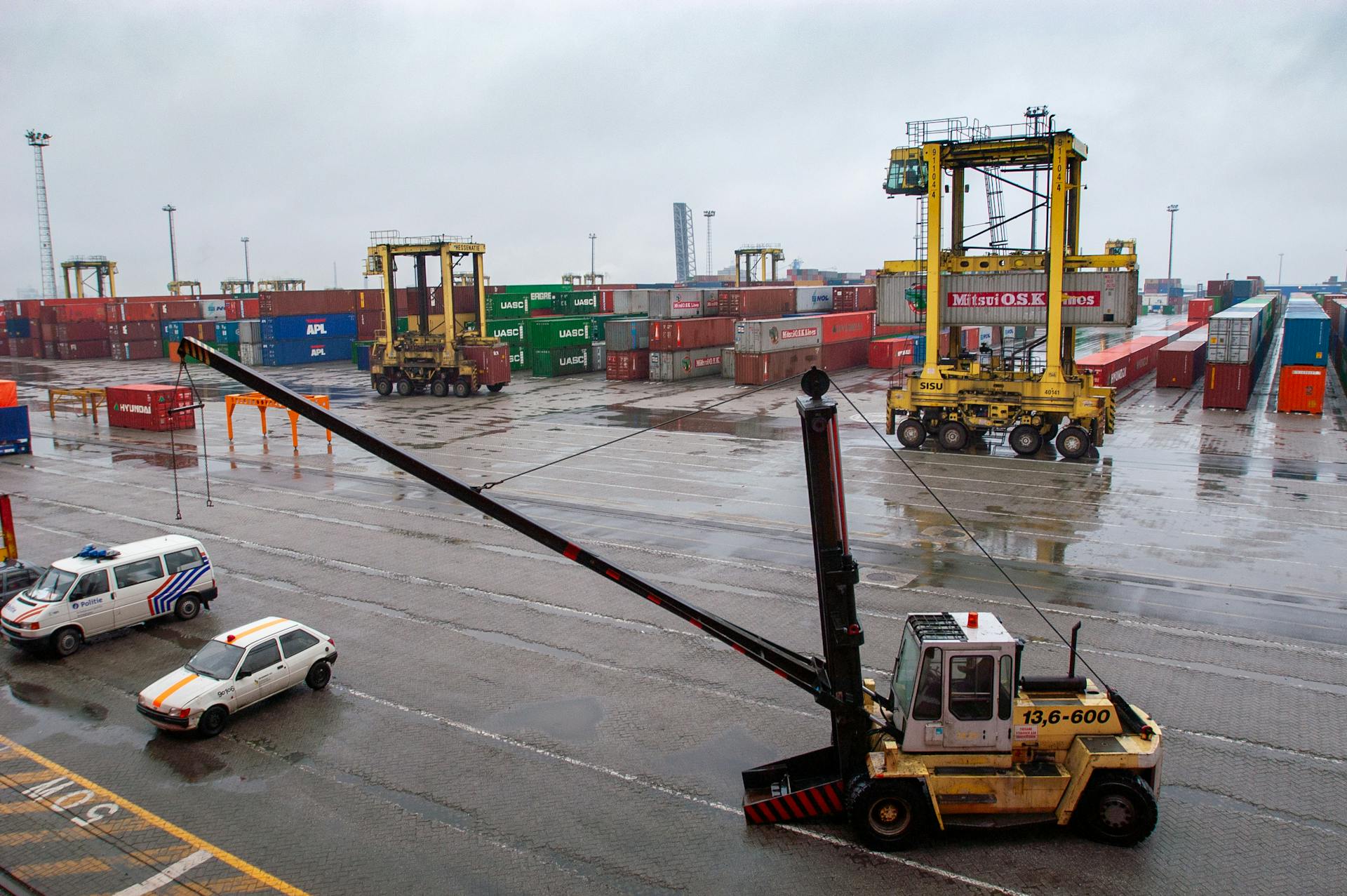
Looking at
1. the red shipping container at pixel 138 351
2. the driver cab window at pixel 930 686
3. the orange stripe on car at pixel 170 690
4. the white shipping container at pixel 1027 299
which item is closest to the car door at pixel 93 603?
the orange stripe on car at pixel 170 690

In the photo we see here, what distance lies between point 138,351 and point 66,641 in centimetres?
8439

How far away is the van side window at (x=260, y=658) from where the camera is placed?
13.9 m

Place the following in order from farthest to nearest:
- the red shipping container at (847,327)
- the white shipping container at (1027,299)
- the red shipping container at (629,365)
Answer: the red shipping container at (847,327)
the red shipping container at (629,365)
the white shipping container at (1027,299)

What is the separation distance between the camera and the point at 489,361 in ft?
187

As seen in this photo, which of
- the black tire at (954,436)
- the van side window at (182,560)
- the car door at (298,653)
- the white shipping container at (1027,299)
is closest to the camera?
the car door at (298,653)

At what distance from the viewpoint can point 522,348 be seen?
2876 inches

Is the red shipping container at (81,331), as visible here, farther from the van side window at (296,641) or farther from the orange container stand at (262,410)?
the van side window at (296,641)

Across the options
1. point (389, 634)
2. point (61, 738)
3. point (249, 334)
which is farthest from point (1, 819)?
point (249, 334)

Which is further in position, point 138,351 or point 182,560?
point 138,351

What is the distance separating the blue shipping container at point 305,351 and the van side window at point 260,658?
66.8 m

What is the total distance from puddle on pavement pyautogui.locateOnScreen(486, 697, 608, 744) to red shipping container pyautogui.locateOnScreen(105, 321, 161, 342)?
90.6 metres

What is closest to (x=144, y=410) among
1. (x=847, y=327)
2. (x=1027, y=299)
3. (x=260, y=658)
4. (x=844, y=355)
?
(x=260, y=658)

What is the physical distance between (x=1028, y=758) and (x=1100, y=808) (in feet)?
2.86

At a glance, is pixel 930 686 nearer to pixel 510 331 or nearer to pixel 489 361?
pixel 489 361
